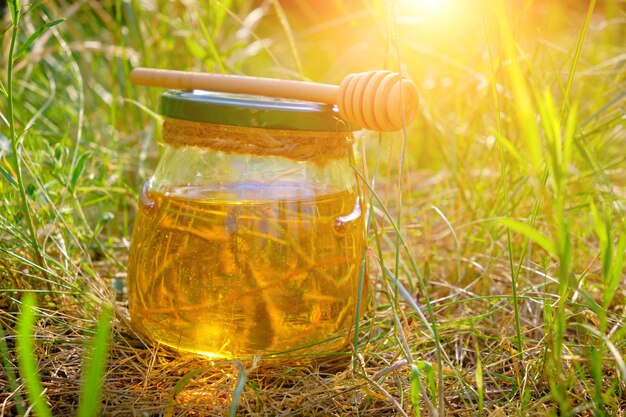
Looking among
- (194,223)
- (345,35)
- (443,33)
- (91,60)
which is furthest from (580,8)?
(194,223)

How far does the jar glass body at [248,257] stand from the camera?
27.3 inches

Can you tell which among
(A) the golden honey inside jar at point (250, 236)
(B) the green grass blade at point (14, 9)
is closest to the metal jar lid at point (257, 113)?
(A) the golden honey inside jar at point (250, 236)

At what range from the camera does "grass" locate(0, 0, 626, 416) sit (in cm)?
56

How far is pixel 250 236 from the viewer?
2.27 feet

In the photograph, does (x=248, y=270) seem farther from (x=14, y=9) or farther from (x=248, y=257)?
(x=14, y=9)

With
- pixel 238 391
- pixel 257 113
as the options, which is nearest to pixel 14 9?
pixel 257 113

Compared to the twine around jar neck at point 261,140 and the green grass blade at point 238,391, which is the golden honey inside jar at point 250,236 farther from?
the green grass blade at point 238,391

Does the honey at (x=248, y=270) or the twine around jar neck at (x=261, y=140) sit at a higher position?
the twine around jar neck at (x=261, y=140)

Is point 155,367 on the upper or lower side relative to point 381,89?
lower

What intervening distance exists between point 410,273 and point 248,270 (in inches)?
16.8

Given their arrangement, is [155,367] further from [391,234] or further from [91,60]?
[91,60]

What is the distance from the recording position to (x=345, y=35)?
325cm

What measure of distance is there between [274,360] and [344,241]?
149 millimetres

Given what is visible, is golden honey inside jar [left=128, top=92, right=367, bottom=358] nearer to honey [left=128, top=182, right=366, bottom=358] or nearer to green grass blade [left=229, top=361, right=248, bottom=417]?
honey [left=128, top=182, right=366, bottom=358]
